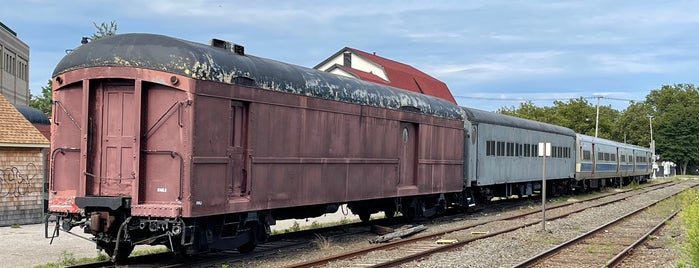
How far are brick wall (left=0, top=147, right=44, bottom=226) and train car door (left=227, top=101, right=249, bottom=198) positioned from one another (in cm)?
976

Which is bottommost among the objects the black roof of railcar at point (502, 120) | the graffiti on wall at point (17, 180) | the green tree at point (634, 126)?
the graffiti on wall at point (17, 180)

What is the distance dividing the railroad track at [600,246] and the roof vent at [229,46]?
5323mm

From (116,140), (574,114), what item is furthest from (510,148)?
(574,114)

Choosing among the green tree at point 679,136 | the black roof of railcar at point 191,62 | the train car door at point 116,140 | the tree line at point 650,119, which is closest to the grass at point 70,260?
the train car door at point 116,140

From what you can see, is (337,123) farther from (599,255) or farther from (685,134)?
(685,134)

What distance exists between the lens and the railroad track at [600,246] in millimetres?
11430

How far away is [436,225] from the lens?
16953 mm

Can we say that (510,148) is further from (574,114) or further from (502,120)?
(574,114)

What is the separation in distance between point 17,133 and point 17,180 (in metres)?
1.18

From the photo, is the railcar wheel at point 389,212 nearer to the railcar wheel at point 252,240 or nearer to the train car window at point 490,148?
the train car window at point 490,148

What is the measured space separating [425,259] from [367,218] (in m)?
5.65

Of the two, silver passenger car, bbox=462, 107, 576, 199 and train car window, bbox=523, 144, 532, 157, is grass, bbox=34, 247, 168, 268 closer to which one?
silver passenger car, bbox=462, 107, 576, 199

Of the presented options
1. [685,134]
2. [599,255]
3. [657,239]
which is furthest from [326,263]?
[685,134]

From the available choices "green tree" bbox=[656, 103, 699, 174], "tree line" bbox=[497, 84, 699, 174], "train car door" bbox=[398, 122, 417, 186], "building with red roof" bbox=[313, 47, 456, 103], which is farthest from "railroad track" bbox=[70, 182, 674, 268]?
"green tree" bbox=[656, 103, 699, 174]
